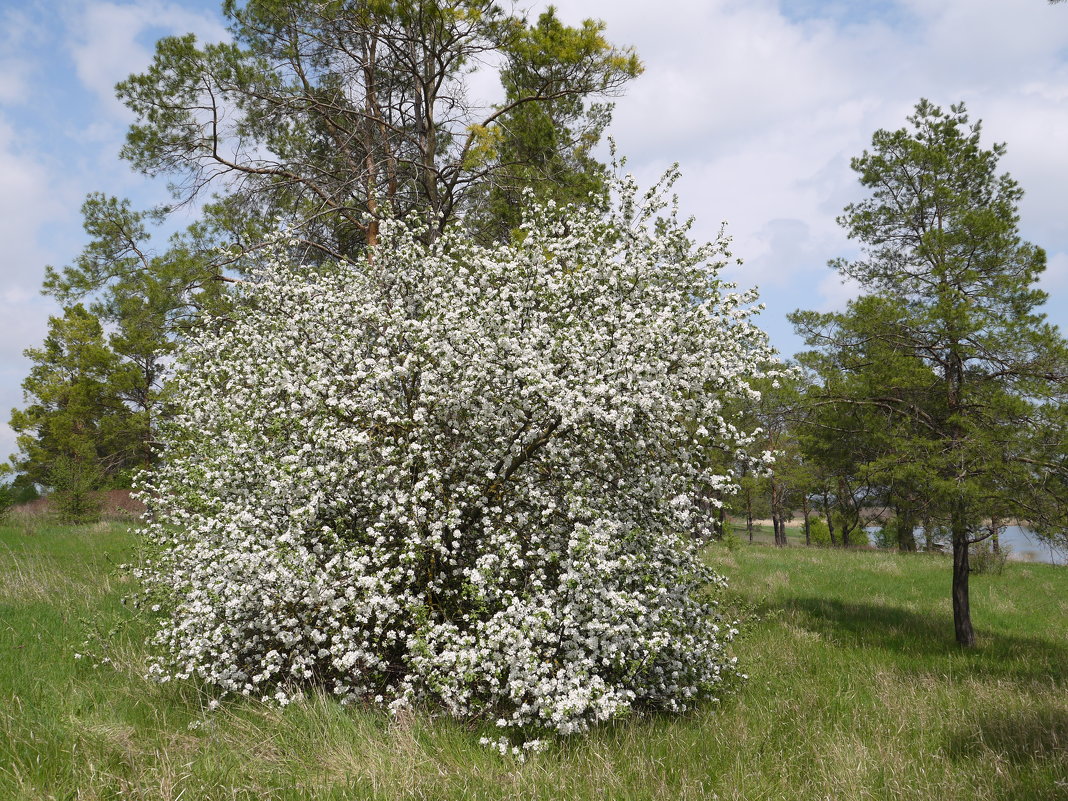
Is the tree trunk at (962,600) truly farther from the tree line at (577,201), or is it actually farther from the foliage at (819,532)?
the foliage at (819,532)

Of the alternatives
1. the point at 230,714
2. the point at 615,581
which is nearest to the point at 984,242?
the point at 615,581

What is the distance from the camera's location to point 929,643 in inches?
467

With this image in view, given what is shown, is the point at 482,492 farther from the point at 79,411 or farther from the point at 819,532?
the point at 819,532

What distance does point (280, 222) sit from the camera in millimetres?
13180

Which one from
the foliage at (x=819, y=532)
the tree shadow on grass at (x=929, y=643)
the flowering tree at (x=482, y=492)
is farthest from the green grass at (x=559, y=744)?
the foliage at (x=819, y=532)

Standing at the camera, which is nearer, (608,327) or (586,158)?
(608,327)

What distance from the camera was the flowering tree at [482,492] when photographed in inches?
238

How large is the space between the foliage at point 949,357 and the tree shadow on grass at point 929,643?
0.77 meters

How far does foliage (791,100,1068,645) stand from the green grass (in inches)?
109

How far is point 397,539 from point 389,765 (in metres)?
2.28

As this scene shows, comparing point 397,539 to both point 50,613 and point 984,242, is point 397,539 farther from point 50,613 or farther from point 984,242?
point 984,242

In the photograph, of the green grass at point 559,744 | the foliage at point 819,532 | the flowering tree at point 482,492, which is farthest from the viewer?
the foliage at point 819,532

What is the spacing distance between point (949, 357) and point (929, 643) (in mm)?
4944

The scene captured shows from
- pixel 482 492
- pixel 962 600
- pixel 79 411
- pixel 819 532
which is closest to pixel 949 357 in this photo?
pixel 962 600
